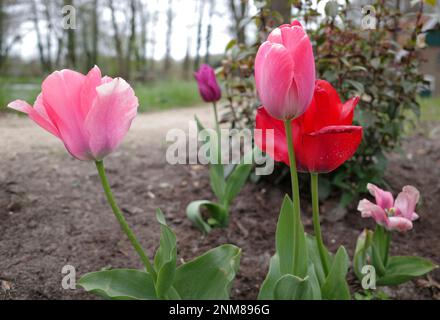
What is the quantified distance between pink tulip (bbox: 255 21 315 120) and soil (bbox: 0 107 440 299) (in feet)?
2.94

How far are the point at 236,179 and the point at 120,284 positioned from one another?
877mm

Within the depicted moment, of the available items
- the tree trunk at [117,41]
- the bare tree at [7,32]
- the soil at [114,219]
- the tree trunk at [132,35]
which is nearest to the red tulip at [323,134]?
the soil at [114,219]

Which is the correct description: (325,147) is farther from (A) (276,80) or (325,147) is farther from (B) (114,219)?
(B) (114,219)

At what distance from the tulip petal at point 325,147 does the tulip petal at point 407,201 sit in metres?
0.43

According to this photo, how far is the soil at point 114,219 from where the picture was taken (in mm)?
1427

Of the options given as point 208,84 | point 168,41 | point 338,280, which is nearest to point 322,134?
point 338,280

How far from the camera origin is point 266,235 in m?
1.89

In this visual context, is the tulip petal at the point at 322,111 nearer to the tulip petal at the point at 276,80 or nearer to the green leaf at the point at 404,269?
the tulip petal at the point at 276,80

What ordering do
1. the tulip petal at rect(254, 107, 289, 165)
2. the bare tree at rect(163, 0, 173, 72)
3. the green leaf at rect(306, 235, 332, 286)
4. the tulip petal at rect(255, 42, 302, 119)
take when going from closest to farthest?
the tulip petal at rect(255, 42, 302, 119), the tulip petal at rect(254, 107, 289, 165), the green leaf at rect(306, 235, 332, 286), the bare tree at rect(163, 0, 173, 72)

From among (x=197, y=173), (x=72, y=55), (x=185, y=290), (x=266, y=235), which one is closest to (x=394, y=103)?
(x=266, y=235)

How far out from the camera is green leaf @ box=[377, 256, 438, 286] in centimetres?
134

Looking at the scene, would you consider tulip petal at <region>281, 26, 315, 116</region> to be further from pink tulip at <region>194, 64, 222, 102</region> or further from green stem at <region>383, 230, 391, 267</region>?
pink tulip at <region>194, 64, 222, 102</region>

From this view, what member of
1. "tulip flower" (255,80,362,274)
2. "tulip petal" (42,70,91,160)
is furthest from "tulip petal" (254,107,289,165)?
"tulip petal" (42,70,91,160)

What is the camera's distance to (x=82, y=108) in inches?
31.0
